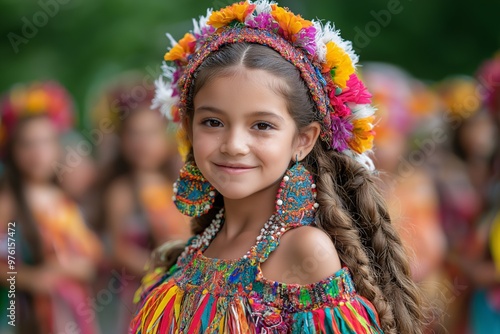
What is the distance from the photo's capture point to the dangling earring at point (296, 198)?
234cm

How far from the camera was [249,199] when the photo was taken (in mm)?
2445

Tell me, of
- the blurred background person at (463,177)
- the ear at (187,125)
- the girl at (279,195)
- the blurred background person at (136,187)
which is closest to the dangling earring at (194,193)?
the girl at (279,195)

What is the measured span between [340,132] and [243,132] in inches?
15.0

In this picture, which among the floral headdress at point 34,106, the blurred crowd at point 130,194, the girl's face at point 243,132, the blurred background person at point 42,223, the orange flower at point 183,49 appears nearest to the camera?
the girl's face at point 243,132

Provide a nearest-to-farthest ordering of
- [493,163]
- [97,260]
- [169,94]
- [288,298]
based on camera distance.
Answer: [288,298], [169,94], [97,260], [493,163]

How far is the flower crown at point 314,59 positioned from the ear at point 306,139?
0.04m

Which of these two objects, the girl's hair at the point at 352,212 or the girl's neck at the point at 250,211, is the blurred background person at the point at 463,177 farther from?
the girl's neck at the point at 250,211

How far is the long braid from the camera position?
2316 mm

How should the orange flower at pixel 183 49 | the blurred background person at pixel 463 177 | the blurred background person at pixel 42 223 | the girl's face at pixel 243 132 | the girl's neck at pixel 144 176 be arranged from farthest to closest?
the blurred background person at pixel 463 177, the girl's neck at pixel 144 176, the blurred background person at pixel 42 223, the orange flower at pixel 183 49, the girl's face at pixel 243 132

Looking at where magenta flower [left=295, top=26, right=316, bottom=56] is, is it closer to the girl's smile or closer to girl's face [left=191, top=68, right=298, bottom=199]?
girl's face [left=191, top=68, right=298, bottom=199]

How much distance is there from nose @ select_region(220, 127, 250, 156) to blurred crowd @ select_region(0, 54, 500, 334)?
102 inches

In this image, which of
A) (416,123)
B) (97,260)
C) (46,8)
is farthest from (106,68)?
(416,123)

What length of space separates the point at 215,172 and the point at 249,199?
163mm

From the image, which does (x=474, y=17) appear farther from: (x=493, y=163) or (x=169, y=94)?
(x=169, y=94)
